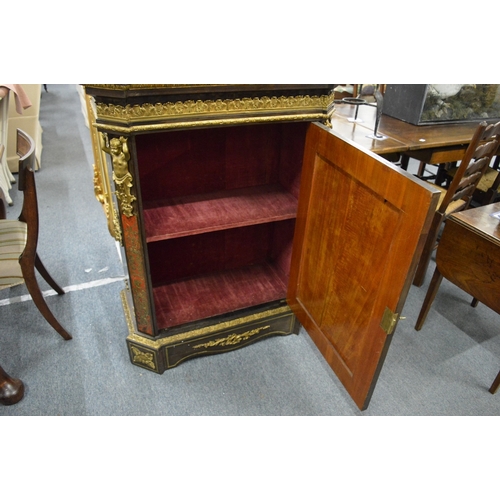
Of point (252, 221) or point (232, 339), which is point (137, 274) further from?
point (232, 339)

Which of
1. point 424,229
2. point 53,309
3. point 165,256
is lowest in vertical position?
point 53,309

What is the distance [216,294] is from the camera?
6.22 ft

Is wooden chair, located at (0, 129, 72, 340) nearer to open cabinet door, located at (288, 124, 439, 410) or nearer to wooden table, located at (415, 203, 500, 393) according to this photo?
open cabinet door, located at (288, 124, 439, 410)

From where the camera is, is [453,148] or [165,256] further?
[453,148]

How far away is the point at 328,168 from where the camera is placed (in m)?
1.27

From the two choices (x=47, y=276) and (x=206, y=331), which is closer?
(x=206, y=331)

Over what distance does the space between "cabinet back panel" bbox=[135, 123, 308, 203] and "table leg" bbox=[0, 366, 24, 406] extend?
3.07 ft

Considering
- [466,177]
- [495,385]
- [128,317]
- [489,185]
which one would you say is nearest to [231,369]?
[128,317]

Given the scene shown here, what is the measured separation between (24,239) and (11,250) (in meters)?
0.08

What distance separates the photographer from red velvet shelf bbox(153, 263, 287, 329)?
178cm

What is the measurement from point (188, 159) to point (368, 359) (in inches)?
41.0

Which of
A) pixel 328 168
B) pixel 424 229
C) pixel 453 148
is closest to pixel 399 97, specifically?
pixel 453 148

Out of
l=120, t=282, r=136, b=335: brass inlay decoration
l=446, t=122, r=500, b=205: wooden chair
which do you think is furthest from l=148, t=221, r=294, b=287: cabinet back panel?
l=446, t=122, r=500, b=205: wooden chair

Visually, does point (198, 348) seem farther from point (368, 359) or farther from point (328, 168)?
point (328, 168)
